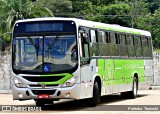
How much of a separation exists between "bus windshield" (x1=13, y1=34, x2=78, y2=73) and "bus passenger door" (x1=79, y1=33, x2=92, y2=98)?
0.39 meters

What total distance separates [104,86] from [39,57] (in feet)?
11.8

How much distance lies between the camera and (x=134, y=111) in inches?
692

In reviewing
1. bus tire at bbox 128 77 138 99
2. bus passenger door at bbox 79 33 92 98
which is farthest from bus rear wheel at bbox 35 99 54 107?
bus tire at bbox 128 77 138 99

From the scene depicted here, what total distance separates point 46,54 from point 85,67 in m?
1.40

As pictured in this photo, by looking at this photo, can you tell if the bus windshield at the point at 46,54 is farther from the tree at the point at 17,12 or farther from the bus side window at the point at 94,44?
the tree at the point at 17,12

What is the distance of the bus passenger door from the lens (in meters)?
18.3

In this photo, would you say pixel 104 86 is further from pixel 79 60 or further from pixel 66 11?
pixel 66 11

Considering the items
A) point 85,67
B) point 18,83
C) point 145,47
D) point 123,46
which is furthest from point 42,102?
point 145,47

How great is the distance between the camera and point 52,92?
58.7 feet

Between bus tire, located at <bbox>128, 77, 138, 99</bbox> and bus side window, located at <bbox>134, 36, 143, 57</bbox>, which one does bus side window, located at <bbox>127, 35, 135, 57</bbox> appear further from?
bus tire, located at <bbox>128, 77, 138, 99</bbox>

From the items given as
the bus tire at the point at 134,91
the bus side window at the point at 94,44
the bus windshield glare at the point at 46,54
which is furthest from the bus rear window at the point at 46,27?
the bus tire at the point at 134,91

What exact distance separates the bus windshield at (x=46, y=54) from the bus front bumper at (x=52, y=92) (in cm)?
60

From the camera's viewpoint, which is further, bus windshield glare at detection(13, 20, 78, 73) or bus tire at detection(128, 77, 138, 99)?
bus tire at detection(128, 77, 138, 99)

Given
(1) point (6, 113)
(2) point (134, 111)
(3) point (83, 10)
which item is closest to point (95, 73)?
(2) point (134, 111)
